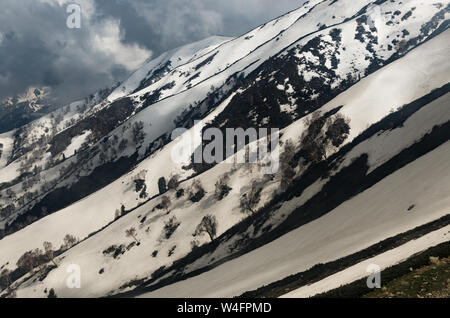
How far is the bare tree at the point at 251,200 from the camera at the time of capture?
151163 mm

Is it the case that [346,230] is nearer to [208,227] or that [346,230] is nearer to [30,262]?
[208,227]

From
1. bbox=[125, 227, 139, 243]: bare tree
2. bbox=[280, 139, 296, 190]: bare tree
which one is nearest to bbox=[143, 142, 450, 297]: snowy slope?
bbox=[280, 139, 296, 190]: bare tree

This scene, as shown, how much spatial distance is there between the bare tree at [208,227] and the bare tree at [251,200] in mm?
13998

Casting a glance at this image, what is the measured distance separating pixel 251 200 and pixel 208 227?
2239cm

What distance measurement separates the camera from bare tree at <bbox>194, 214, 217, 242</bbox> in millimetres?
141500

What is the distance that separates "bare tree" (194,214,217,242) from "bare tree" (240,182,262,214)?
551 inches

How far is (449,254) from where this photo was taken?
33.0 metres

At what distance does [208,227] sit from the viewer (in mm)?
144750

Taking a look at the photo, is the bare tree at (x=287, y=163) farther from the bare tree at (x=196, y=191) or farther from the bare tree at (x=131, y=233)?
the bare tree at (x=131, y=233)

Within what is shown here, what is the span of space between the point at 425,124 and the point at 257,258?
70702 millimetres

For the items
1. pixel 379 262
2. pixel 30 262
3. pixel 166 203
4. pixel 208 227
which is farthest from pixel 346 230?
pixel 30 262

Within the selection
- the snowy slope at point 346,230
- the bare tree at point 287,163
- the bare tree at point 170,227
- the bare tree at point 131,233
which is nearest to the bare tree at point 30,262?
the bare tree at point 131,233

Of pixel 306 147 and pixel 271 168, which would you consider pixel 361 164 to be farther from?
pixel 271 168
